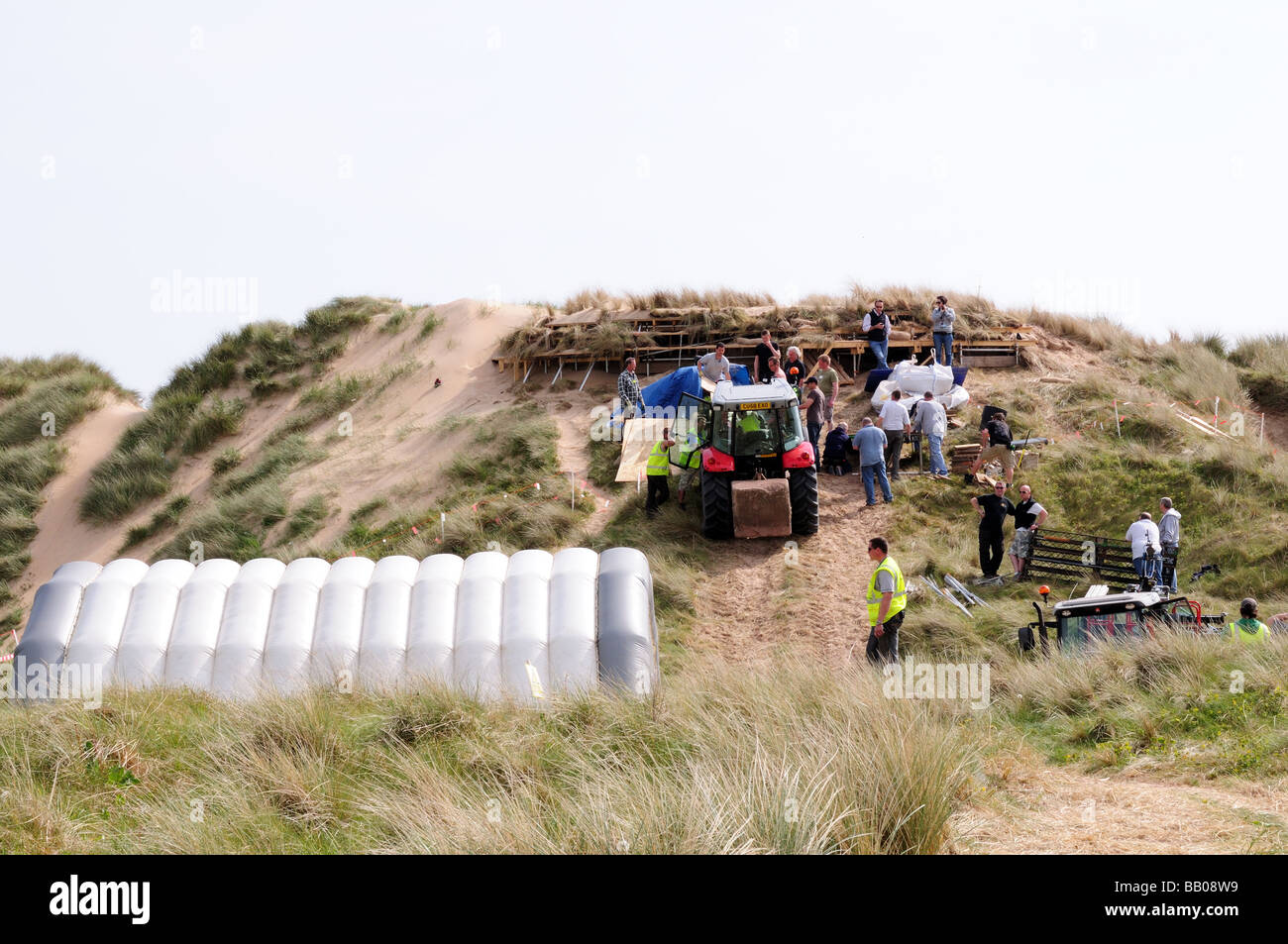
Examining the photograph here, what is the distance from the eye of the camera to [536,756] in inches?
250

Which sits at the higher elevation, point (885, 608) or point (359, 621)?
point (885, 608)

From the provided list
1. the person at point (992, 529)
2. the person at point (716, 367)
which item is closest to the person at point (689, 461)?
the person at point (716, 367)

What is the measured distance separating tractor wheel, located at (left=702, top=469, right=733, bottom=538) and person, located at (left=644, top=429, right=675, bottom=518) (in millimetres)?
1420

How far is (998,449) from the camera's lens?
18.9m

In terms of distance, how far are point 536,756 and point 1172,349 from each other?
24.3 m

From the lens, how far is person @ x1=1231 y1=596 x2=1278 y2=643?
981 centimetres

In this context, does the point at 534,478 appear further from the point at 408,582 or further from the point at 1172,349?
the point at 1172,349

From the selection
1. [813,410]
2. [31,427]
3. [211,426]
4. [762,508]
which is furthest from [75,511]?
[762,508]

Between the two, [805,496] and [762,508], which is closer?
[762,508]

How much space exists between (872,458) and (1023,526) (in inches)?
132

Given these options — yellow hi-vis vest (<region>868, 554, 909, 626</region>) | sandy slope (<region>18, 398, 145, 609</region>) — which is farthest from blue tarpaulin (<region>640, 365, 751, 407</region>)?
sandy slope (<region>18, 398, 145, 609</region>)

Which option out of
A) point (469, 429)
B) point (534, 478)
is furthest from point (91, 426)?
point (534, 478)

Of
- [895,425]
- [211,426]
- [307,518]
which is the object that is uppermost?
[895,425]

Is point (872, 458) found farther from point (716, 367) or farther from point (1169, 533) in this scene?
point (716, 367)
